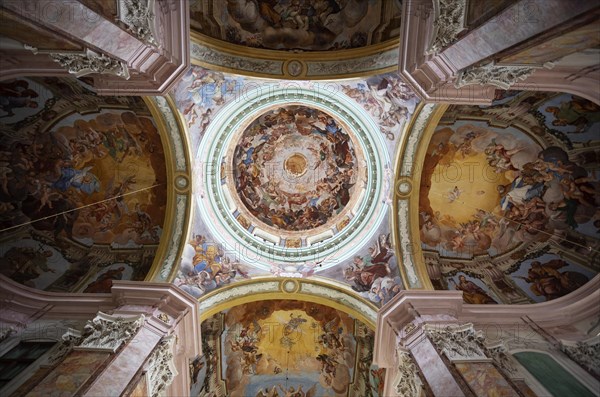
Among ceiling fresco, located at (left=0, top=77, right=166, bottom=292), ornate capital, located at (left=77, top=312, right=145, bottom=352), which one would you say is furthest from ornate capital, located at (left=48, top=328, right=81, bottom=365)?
ceiling fresco, located at (left=0, top=77, right=166, bottom=292)

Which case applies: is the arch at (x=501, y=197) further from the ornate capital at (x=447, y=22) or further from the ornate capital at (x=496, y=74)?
the ornate capital at (x=447, y=22)

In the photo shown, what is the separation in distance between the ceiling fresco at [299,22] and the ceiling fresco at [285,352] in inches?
303

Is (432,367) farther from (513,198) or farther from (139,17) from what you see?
(139,17)

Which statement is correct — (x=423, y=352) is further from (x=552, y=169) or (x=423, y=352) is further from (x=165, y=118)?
(x=165, y=118)

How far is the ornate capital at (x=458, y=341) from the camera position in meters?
8.15

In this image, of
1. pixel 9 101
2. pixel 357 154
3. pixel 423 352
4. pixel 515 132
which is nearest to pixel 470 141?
pixel 515 132

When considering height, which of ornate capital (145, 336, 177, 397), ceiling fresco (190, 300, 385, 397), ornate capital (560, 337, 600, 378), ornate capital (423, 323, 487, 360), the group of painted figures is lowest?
ornate capital (560, 337, 600, 378)

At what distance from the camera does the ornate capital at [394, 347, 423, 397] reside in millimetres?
8602

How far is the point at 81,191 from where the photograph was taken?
39.0 ft

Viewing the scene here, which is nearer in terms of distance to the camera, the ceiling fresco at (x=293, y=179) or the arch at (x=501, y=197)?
the arch at (x=501, y=197)

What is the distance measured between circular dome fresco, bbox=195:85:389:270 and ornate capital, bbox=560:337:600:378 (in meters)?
5.65

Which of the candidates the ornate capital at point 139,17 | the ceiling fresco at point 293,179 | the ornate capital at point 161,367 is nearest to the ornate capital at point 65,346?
the ornate capital at point 161,367

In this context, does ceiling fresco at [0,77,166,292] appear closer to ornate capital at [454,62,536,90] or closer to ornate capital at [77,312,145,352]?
ornate capital at [77,312,145,352]

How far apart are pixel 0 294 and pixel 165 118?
18.5 feet
